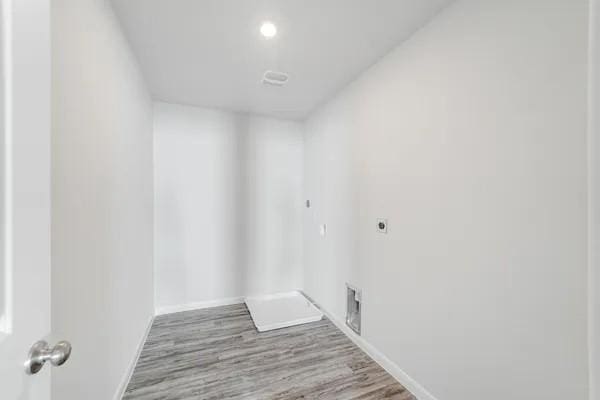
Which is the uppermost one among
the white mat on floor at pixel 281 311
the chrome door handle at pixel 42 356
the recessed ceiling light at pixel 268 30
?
the recessed ceiling light at pixel 268 30

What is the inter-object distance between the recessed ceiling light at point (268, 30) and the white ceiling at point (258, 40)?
0.03 metres

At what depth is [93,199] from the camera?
48.1 inches

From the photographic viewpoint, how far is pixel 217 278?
9.89ft

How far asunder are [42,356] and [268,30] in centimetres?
192

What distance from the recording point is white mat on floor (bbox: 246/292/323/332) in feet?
8.34

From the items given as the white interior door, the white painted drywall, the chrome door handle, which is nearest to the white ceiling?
the white interior door

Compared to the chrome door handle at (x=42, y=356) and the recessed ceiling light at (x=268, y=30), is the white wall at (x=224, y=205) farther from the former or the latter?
the chrome door handle at (x=42, y=356)

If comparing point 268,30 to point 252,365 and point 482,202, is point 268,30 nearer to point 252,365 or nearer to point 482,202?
point 482,202

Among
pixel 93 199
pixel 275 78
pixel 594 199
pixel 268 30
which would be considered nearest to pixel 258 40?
pixel 268 30

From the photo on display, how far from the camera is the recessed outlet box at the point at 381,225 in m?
1.91

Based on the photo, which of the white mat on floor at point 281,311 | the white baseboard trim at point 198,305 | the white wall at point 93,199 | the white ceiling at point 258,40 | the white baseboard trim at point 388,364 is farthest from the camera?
the white baseboard trim at point 198,305

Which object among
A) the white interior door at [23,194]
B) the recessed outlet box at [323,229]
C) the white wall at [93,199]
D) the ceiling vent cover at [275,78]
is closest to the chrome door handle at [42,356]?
the white interior door at [23,194]

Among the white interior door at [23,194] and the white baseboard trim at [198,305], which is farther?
the white baseboard trim at [198,305]

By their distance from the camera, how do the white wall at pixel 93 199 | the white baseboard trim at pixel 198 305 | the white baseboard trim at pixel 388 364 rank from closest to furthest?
the white wall at pixel 93 199 < the white baseboard trim at pixel 388 364 < the white baseboard trim at pixel 198 305
